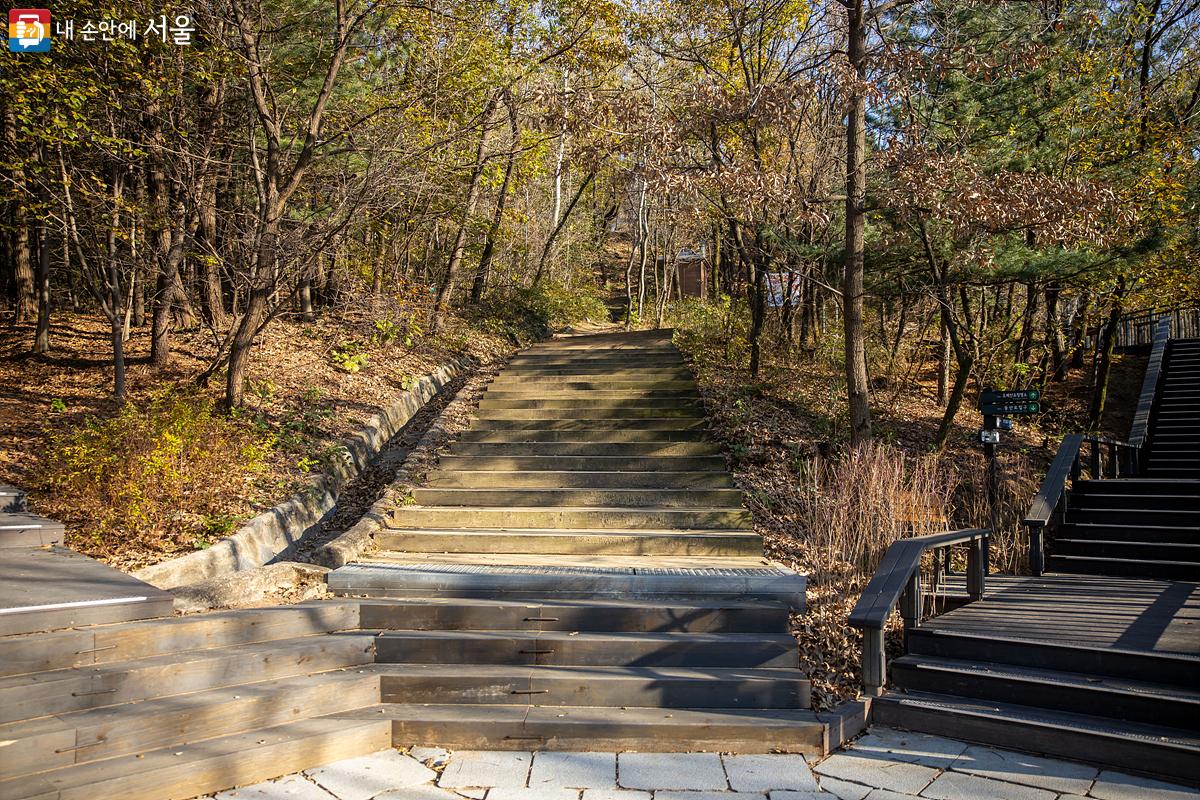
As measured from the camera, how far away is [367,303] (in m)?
11.4

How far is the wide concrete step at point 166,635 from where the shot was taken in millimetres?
4102

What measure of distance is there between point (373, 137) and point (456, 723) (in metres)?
7.78

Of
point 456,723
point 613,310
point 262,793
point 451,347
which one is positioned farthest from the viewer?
point 613,310

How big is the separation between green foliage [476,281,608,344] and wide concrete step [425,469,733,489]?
8359 mm

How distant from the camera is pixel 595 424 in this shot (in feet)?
33.2

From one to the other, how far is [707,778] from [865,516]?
126 inches

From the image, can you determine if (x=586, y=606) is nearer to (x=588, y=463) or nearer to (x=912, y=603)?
(x=912, y=603)

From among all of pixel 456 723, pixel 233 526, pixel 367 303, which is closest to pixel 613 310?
pixel 367 303

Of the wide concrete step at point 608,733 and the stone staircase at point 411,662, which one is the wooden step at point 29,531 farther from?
the wide concrete step at point 608,733

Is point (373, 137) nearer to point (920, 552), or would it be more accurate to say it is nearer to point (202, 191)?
point (202, 191)

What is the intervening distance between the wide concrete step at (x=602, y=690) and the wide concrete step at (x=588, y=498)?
3.22 metres

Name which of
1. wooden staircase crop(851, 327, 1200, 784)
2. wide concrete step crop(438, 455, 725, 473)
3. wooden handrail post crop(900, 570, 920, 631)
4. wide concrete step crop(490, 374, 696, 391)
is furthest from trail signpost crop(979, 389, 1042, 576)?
wide concrete step crop(490, 374, 696, 391)

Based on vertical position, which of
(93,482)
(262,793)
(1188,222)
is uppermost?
(1188,222)

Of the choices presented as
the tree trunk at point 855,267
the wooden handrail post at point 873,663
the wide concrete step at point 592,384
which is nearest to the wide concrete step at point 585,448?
the tree trunk at point 855,267
